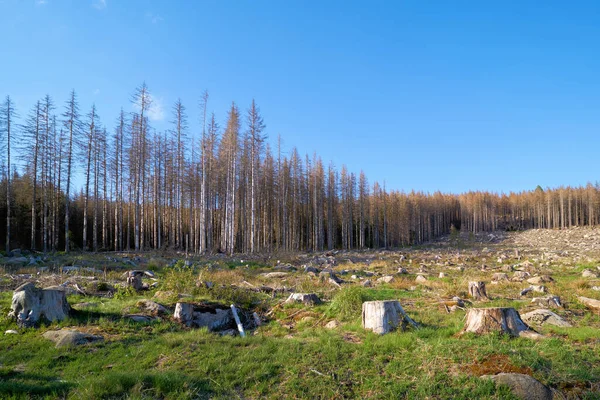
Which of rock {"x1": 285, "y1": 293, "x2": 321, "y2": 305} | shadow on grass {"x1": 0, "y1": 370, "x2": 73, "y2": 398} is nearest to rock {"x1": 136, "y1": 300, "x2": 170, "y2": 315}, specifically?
shadow on grass {"x1": 0, "y1": 370, "x2": 73, "y2": 398}

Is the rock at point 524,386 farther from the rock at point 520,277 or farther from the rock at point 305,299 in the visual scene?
the rock at point 520,277

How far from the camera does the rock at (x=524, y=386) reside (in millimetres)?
4242

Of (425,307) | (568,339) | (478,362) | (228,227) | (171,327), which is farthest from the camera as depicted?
(228,227)

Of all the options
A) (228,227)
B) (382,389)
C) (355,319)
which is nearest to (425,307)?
(355,319)

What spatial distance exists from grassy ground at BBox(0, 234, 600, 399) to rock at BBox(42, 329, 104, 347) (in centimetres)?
14

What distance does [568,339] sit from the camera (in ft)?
19.8

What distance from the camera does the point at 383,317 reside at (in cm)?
689

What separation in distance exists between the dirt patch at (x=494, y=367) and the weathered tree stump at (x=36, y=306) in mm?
8295

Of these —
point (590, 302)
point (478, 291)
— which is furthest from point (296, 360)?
point (590, 302)

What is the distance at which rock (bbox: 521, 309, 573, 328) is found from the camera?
7.09m

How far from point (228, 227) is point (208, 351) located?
2631 cm

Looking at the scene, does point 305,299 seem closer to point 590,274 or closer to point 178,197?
point 590,274

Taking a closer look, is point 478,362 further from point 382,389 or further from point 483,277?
point 483,277

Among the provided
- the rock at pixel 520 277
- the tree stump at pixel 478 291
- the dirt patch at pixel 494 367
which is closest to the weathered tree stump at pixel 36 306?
the dirt patch at pixel 494 367
